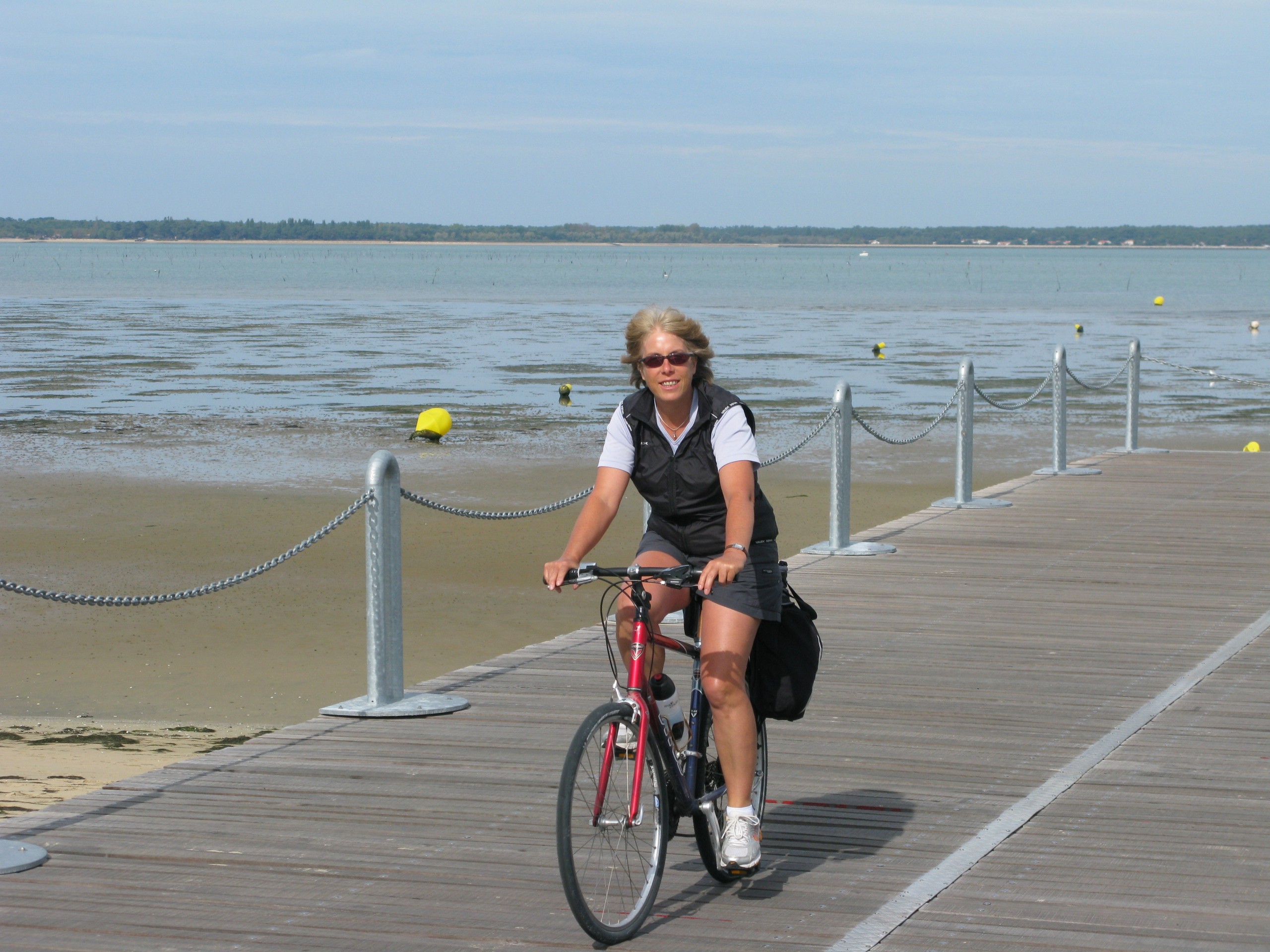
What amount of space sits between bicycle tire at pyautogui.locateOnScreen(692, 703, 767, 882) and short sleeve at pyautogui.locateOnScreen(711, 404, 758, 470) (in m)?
0.75

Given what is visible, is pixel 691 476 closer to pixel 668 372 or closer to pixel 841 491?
pixel 668 372

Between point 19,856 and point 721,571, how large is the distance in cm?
Result: 247

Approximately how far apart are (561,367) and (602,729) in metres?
33.5

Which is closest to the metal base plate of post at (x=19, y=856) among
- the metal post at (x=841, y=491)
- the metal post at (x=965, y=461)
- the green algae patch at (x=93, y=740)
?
the green algae patch at (x=93, y=740)

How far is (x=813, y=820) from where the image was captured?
5461 mm

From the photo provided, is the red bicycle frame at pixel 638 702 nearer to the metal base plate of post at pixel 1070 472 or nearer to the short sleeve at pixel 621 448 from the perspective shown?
the short sleeve at pixel 621 448

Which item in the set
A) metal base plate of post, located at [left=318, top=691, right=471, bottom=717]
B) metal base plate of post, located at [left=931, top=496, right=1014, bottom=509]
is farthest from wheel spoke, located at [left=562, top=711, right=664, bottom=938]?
metal base plate of post, located at [left=931, top=496, right=1014, bottom=509]

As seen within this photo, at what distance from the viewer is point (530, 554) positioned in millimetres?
14906

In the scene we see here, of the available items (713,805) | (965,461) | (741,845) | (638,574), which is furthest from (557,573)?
(965,461)

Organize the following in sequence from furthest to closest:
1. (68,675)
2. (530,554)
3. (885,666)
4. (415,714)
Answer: (530,554)
(68,675)
(885,666)
(415,714)

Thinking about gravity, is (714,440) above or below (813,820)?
above

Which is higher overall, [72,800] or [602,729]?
[602,729]

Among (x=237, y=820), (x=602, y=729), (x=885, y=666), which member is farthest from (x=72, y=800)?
(x=885, y=666)

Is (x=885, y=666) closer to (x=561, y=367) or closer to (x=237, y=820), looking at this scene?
(x=237, y=820)
